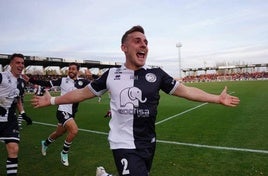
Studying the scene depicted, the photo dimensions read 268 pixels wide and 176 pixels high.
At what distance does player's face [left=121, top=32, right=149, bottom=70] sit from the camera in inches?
157

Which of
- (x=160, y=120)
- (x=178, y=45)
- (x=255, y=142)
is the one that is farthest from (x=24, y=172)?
(x=178, y=45)

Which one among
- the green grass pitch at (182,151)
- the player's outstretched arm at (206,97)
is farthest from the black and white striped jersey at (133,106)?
the green grass pitch at (182,151)

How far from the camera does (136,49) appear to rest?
4.00 meters

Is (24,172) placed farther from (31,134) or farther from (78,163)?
(31,134)

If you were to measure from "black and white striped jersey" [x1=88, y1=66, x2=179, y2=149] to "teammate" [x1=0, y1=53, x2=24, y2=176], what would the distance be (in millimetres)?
3242

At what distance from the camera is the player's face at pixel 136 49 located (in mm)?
4000

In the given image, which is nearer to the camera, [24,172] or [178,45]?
[24,172]

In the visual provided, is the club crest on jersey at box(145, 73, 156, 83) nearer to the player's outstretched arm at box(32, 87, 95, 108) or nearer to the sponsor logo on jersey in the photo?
the sponsor logo on jersey

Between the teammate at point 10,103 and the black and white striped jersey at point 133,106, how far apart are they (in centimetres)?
324

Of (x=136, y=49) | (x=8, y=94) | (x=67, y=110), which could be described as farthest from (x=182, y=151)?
(x=136, y=49)

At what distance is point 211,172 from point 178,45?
94.1 meters

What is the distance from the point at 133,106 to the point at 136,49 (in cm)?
74

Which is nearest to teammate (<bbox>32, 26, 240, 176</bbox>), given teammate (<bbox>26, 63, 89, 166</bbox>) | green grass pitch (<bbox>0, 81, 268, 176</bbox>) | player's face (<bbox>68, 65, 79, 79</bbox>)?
green grass pitch (<bbox>0, 81, 268, 176</bbox>)

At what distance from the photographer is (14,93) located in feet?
22.9
